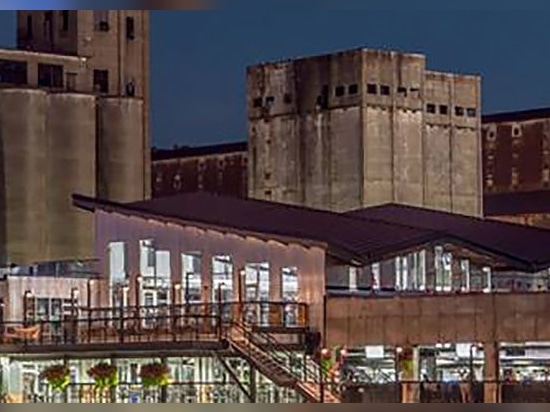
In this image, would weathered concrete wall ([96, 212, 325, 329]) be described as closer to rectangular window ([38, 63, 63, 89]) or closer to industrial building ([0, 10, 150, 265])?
industrial building ([0, 10, 150, 265])

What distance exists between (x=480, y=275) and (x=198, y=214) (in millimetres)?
4044

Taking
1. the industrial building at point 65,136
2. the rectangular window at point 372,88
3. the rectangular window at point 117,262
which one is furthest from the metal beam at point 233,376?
the rectangular window at point 372,88

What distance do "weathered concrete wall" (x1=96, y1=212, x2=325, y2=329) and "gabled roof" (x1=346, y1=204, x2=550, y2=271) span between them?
8.34 feet

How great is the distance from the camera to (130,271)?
747 inches

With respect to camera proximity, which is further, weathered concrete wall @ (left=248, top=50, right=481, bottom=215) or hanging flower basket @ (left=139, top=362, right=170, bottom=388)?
weathered concrete wall @ (left=248, top=50, right=481, bottom=215)

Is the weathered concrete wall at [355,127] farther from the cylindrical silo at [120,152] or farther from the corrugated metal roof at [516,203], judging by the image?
the corrugated metal roof at [516,203]

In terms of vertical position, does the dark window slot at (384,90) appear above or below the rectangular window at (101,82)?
below

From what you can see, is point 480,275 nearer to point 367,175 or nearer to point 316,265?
point 316,265

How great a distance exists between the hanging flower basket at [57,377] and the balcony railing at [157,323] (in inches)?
26.9

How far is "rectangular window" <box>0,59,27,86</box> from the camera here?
33.4m

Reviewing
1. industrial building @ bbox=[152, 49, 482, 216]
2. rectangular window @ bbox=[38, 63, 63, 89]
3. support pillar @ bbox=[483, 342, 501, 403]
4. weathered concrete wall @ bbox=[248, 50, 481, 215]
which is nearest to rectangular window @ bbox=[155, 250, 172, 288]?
support pillar @ bbox=[483, 342, 501, 403]

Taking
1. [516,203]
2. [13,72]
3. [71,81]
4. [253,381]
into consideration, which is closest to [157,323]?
[253,381]

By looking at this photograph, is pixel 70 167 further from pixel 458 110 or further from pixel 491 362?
Result: pixel 491 362

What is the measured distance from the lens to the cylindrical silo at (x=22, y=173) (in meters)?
31.8
